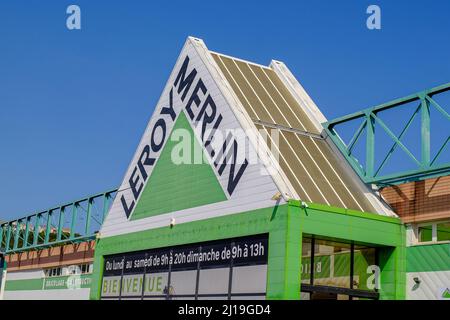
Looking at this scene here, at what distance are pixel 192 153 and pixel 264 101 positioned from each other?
14.2ft

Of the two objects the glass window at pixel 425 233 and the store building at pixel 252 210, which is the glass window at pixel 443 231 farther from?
the glass window at pixel 425 233

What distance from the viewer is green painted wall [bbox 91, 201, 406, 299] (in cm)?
2348

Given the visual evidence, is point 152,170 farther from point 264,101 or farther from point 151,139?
point 264,101

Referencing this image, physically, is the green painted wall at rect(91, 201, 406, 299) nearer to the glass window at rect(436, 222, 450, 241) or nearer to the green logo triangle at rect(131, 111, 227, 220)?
the green logo triangle at rect(131, 111, 227, 220)

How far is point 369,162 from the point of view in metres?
27.9

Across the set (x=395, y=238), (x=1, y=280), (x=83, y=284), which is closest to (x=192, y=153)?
(x=395, y=238)

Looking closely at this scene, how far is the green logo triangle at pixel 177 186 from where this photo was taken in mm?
28938

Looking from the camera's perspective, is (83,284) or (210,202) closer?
(210,202)

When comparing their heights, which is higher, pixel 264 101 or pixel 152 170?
pixel 264 101

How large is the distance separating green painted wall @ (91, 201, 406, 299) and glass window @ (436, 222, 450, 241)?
1797 mm

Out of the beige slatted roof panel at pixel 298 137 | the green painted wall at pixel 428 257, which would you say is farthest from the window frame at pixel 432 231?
the beige slatted roof panel at pixel 298 137

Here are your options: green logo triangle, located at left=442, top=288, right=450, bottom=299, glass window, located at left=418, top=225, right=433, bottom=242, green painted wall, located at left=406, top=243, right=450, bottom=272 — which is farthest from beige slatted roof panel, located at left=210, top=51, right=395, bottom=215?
green logo triangle, located at left=442, top=288, right=450, bottom=299

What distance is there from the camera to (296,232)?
77.9ft

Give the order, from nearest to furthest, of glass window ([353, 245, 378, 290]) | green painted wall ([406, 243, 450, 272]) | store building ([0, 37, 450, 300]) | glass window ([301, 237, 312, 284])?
green painted wall ([406, 243, 450, 272]) → store building ([0, 37, 450, 300]) → glass window ([301, 237, 312, 284]) → glass window ([353, 245, 378, 290])
